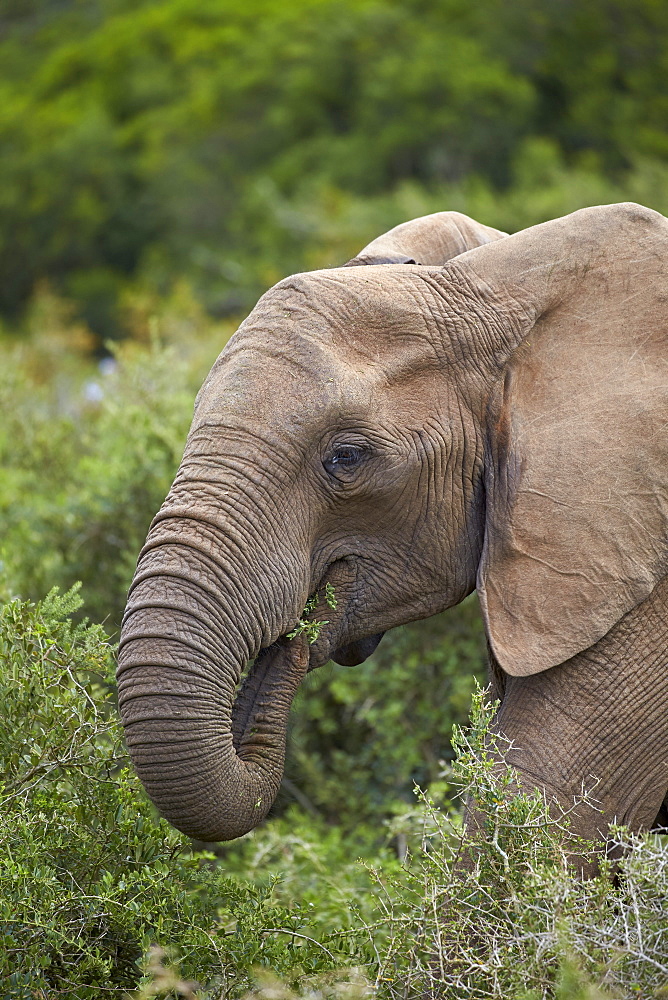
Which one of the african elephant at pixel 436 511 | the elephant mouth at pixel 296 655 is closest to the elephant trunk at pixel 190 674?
the african elephant at pixel 436 511

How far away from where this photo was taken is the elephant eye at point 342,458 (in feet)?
10.1

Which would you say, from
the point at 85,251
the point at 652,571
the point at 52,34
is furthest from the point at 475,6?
the point at 652,571

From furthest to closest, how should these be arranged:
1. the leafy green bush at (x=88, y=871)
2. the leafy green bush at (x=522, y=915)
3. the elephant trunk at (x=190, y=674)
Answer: the leafy green bush at (x=88, y=871) → the elephant trunk at (x=190, y=674) → the leafy green bush at (x=522, y=915)

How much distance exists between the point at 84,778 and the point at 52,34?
42.6 meters

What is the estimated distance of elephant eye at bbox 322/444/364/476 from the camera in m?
3.09

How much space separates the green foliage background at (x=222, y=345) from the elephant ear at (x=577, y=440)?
519 millimetres

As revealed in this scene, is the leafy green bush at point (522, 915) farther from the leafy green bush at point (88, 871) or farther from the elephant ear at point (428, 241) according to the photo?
the elephant ear at point (428, 241)

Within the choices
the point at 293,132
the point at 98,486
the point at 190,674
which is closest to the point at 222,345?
the point at 98,486

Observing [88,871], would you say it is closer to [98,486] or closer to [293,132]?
[98,486]

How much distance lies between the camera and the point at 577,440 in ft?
10.2

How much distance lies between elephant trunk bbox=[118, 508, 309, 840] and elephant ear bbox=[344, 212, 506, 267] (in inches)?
43.2

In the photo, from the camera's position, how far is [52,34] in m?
41.8

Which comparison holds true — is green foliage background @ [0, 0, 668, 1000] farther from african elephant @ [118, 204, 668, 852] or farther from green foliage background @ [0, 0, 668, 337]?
african elephant @ [118, 204, 668, 852]

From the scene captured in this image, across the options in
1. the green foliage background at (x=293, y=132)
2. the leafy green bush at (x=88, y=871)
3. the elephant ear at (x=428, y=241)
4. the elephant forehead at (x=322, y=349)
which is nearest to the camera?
the elephant forehead at (x=322, y=349)
